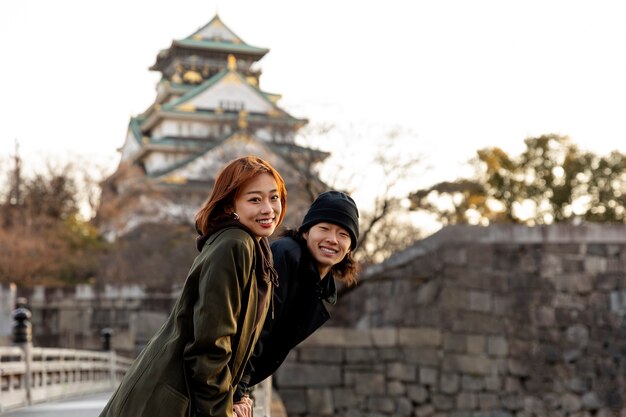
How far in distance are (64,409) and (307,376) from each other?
1030 cm

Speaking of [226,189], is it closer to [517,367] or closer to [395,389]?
[395,389]

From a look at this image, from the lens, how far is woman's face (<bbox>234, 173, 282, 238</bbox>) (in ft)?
10.8

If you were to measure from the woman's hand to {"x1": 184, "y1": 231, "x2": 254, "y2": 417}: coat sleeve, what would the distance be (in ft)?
0.97

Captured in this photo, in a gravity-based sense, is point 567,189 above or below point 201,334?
above

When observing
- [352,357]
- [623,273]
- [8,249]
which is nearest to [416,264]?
[352,357]

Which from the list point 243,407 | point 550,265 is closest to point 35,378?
point 243,407

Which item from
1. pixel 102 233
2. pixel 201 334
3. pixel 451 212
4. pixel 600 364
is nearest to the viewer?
pixel 201 334

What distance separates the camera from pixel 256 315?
→ 327cm

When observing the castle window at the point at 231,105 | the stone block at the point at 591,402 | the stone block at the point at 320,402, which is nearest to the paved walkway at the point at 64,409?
the stone block at the point at 320,402

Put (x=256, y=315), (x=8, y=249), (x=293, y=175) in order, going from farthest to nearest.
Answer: (x=8, y=249) → (x=293, y=175) → (x=256, y=315)

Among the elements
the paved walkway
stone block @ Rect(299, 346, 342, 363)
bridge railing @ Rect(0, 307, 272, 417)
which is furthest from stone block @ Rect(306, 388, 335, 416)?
the paved walkway

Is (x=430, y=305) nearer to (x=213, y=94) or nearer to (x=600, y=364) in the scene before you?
(x=600, y=364)

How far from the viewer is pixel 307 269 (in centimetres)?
385

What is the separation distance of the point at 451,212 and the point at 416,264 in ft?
12.5
